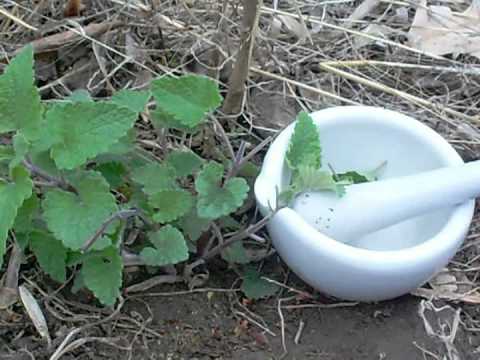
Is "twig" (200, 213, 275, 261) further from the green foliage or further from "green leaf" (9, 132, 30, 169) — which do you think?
"green leaf" (9, 132, 30, 169)

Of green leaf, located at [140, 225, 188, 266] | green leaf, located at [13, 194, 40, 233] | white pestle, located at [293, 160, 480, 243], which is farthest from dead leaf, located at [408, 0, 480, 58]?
green leaf, located at [13, 194, 40, 233]

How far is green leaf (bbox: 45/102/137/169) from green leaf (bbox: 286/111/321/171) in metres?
0.24

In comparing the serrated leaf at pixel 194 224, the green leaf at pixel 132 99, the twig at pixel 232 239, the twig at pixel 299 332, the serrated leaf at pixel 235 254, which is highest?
the green leaf at pixel 132 99

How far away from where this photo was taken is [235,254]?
4.28 ft

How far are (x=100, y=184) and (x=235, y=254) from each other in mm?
243

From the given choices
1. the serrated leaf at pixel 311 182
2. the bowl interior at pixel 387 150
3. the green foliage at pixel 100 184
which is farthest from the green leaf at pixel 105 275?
the bowl interior at pixel 387 150

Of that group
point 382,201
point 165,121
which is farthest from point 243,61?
point 382,201

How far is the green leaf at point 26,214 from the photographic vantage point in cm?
119

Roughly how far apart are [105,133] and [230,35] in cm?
55

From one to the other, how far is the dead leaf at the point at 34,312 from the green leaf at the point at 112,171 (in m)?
0.18

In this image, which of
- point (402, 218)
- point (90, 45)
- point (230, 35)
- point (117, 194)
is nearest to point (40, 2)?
point (90, 45)

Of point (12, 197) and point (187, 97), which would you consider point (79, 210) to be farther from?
point (187, 97)

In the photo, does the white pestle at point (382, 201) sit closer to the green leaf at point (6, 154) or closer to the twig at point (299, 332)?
the twig at point (299, 332)

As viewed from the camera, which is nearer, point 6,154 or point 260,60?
point 6,154
